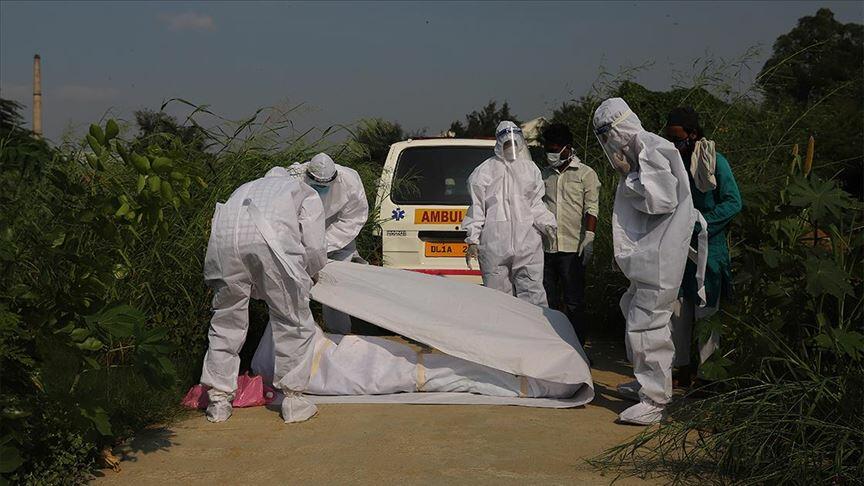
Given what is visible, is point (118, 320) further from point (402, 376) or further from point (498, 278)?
point (498, 278)

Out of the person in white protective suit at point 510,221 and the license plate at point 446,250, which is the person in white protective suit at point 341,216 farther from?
the license plate at point 446,250

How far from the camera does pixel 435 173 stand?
8.91 metres

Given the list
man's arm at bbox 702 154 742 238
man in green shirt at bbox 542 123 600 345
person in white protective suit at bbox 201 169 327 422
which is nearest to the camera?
person in white protective suit at bbox 201 169 327 422

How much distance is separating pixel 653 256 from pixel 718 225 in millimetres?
637

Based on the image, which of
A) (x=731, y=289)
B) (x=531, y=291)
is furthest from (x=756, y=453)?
Result: (x=531, y=291)

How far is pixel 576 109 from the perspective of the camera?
11969 mm

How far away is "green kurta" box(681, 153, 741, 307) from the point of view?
5.84 metres

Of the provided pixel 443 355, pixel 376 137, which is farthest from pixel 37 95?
pixel 443 355

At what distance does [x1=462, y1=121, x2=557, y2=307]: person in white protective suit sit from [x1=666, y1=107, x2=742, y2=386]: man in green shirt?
1502mm

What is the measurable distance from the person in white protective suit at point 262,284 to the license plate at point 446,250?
2.93 metres

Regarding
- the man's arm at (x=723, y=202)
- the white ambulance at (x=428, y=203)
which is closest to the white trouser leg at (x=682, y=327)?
the man's arm at (x=723, y=202)

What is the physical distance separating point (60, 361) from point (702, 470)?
2.93m

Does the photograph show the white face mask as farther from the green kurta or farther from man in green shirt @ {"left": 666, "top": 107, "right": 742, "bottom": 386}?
the green kurta

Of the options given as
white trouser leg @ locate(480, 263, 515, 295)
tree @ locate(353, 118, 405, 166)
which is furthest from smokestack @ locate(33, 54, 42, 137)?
white trouser leg @ locate(480, 263, 515, 295)
